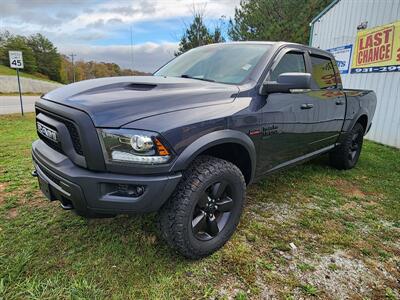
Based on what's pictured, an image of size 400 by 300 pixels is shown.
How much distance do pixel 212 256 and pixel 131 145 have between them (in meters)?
1.20

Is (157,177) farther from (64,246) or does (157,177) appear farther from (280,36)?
(280,36)

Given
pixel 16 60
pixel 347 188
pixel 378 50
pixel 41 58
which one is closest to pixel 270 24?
pixel 378 50

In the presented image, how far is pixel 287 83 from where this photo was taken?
2.60 meters

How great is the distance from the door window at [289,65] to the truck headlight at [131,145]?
153 cm

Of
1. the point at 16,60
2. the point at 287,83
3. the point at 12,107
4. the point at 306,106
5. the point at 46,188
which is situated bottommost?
the point at 12,107

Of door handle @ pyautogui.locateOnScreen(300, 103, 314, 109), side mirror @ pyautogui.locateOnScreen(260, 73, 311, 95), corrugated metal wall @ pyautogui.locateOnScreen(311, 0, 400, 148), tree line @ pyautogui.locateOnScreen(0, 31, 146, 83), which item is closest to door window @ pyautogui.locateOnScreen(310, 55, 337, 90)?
door handle @ pyautogui.locateOnScreen(300, 103, 314, 109)

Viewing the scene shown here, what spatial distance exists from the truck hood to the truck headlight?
2.6 inches

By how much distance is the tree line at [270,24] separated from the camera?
586 inches

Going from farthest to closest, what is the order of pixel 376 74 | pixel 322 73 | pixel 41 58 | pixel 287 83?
pixel 41 58 → pixel 376 74 → pixel 322 73 → pixel 287 83

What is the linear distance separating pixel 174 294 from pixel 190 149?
1.01 metres

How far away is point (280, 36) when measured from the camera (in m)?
15.7

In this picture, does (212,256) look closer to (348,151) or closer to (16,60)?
(348,151)

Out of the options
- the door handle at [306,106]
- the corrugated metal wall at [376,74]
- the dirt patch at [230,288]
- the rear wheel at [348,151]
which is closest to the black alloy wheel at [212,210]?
the dirt patch at [230,288]

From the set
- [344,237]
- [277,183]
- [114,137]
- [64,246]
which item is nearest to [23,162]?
[64,246]
